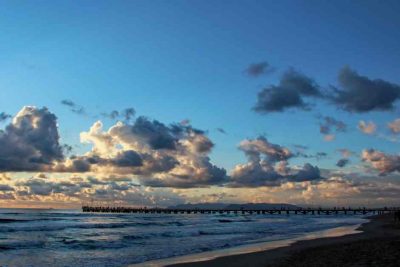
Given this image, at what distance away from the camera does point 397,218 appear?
72.1m

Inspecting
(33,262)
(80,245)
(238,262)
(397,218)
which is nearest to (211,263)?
(238,262)

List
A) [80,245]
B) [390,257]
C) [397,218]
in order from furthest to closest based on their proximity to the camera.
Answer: [397,218] → [80,245] → [390,257]

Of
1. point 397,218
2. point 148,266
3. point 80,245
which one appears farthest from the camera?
point 397,218

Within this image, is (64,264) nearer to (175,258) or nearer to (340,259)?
(175,258)

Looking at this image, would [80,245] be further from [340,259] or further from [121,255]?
[340,259]

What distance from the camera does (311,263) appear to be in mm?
19750

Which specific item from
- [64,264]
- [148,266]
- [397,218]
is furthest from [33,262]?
[397,218]

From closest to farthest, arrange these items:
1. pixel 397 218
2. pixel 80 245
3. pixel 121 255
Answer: pixel 121 255 < pixel 80 245 < pixel 397 218

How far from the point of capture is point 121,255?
27.6 meters

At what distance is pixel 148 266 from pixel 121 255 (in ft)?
22.0

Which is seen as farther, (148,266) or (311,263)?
(148,266)

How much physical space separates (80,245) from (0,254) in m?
7.80

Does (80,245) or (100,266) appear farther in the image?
(80,245)

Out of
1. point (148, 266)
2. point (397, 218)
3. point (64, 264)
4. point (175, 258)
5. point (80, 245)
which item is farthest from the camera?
point (397, 218)
